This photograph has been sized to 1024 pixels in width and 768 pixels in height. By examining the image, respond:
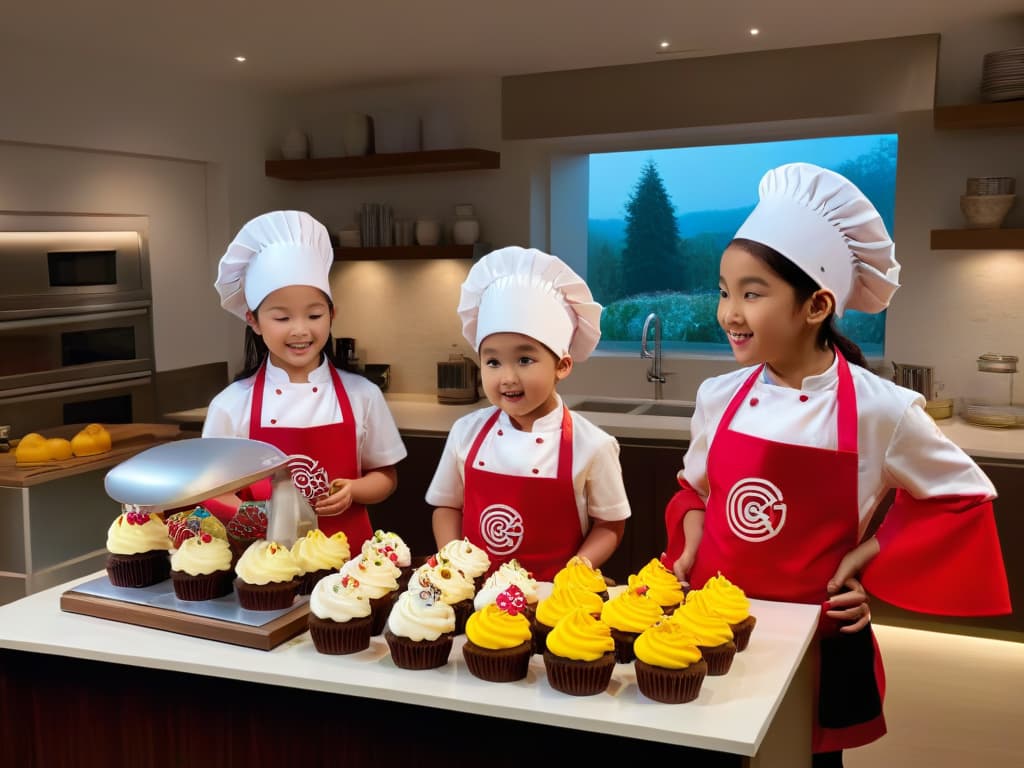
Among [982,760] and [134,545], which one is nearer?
[134,545]

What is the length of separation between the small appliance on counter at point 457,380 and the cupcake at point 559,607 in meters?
3.51

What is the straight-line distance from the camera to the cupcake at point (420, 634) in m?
1.42

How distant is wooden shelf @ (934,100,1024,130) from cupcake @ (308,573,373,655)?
343cm

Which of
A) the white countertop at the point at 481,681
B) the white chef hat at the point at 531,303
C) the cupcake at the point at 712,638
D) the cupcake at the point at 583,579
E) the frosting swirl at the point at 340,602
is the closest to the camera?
the white countertop at the point at 481,681

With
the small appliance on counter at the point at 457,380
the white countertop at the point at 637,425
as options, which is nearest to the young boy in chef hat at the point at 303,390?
the white countertop at the point at 637,425

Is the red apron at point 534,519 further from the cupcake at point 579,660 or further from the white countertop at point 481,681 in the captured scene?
the cupcake at point 579,660

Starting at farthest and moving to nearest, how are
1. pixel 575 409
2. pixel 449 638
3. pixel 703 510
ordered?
pixel 575 409, pixel 703 510, pixel 449 638

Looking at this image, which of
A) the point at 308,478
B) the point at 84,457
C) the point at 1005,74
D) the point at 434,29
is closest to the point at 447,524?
the point at 308,478

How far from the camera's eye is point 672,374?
505cm

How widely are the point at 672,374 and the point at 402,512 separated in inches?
62.1

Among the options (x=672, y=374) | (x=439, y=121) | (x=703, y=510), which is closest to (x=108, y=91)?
(x=439, y=121)

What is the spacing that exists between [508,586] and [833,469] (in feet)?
2.19

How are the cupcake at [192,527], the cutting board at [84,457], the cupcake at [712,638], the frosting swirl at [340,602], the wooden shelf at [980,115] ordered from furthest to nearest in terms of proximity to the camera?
1. the wooden shelf at [980,115]
2. the cutting board at [84,457]
3. the cupcake at [192,527]
4. the frosting swirl at [340,602]
5. the cupcake at [712,638]

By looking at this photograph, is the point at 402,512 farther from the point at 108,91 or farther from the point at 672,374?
the point at 108,91
